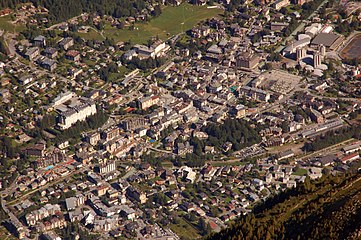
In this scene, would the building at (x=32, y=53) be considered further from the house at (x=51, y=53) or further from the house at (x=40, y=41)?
the house at (x=40, y=41)

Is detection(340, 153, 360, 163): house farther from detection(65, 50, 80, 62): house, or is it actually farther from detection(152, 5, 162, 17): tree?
detection(152, 5, 162, 17): tree

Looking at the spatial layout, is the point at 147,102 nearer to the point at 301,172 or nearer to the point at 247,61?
the point at 247,61

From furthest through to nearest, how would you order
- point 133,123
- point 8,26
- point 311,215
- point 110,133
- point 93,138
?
point 8,26 → point 133,123 → point 110,133 → point 93,138 → point 311,215

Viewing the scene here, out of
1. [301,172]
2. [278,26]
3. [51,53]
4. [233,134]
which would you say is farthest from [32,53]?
[301,172]

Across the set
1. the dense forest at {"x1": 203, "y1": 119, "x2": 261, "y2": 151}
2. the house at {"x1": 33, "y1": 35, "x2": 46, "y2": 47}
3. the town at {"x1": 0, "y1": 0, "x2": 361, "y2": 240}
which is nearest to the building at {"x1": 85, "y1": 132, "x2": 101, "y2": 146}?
the town at {"x1": 0, "y1": 0, "x2": 361, "y2": 240}

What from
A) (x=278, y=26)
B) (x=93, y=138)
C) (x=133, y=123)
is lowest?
(x=278, y=26)
